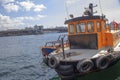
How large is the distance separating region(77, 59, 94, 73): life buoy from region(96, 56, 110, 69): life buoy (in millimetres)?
405

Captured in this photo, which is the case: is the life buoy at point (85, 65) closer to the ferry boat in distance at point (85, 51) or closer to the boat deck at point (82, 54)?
the ferry boat in distance at point (85, 51)

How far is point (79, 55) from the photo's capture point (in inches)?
587

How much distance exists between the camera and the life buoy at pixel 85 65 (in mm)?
13117

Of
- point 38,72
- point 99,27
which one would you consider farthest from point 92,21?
point 38,72

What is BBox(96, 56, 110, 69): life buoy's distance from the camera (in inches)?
526

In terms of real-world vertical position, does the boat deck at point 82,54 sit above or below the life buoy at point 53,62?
above

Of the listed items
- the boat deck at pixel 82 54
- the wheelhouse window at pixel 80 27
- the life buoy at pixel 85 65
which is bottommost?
the life buoy at pixel 85 65

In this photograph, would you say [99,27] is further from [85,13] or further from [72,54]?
[72,54]

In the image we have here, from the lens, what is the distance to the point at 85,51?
15836 millimetres

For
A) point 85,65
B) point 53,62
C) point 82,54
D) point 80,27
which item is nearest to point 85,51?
point 82,54

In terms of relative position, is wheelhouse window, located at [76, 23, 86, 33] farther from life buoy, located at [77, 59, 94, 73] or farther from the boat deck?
A: life buoy, located at [77, 59, 94, 73]

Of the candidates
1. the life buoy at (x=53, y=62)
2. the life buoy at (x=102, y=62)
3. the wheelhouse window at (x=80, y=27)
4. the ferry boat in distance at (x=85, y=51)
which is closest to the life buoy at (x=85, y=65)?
the ferry boat in distance at (x=85, y=51)

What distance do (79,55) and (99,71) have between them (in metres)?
1.77

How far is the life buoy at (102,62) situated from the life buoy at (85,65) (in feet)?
1.33
